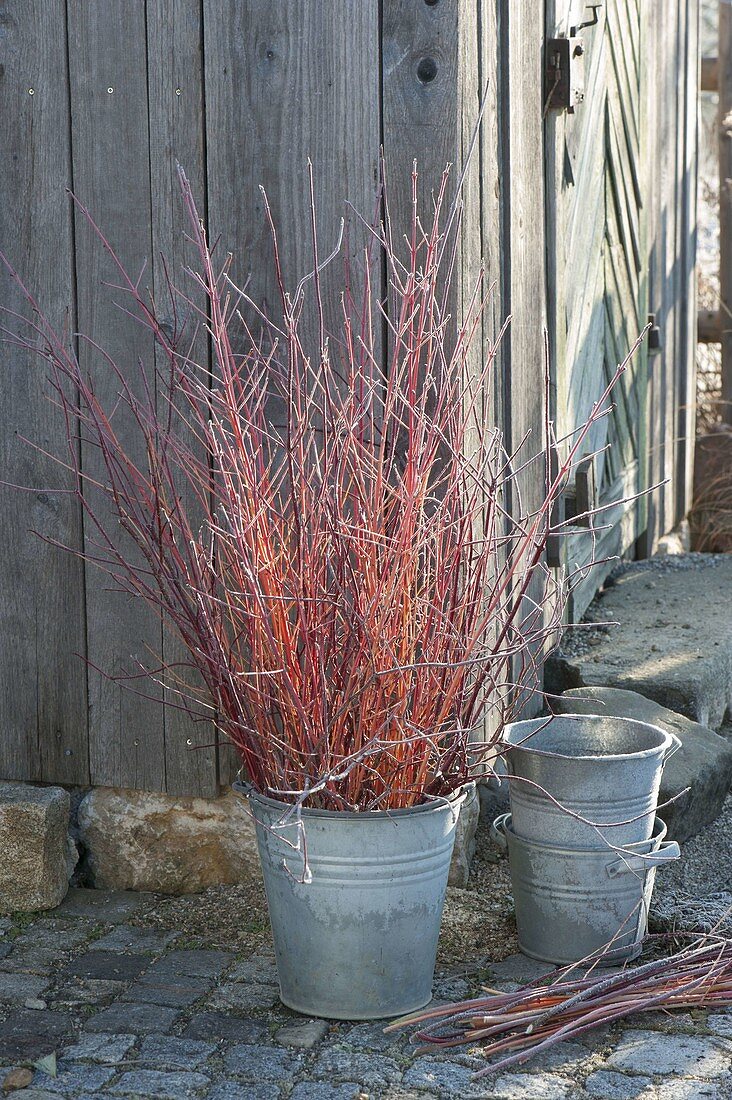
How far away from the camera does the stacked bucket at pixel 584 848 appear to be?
3.04m

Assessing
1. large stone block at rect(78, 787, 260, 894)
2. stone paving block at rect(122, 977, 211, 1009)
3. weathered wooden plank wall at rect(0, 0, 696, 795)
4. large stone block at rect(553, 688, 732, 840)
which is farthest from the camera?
large stone block at rect(553, 688, 732, 840)

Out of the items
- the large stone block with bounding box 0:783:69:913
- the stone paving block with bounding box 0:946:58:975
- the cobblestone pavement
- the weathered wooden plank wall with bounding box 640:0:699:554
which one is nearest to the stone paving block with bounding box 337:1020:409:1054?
the cobblestone pavement

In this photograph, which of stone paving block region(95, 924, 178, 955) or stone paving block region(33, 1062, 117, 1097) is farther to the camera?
stone paving block region(95, 924, 178, 955)

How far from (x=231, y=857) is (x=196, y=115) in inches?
77.3

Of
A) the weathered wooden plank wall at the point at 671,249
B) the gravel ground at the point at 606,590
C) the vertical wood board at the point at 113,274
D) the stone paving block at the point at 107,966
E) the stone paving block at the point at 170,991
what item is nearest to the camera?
the stone paving block at the point at 170,991

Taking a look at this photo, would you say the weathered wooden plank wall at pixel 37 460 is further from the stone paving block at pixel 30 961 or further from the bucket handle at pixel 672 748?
the bucket handle at pixel 672 748

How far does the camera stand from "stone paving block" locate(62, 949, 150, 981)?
312 centimetres

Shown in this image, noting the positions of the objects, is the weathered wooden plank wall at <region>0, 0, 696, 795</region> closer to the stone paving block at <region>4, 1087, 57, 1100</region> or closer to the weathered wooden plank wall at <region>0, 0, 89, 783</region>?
the weathered wooden plank wall at <region>0, 0, 89, 783</region>

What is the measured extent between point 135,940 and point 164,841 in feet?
1.19

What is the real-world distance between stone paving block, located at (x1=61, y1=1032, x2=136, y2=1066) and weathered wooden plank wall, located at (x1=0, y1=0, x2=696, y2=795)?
2.61ft

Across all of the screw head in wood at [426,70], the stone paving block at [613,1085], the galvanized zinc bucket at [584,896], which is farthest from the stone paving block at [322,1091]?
the screw head in wood at [426,70]

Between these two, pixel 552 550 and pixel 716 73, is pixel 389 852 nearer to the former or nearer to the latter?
pixel 552 550

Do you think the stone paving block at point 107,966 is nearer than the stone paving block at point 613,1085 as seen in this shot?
No

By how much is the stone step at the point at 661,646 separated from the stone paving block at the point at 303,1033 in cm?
162
